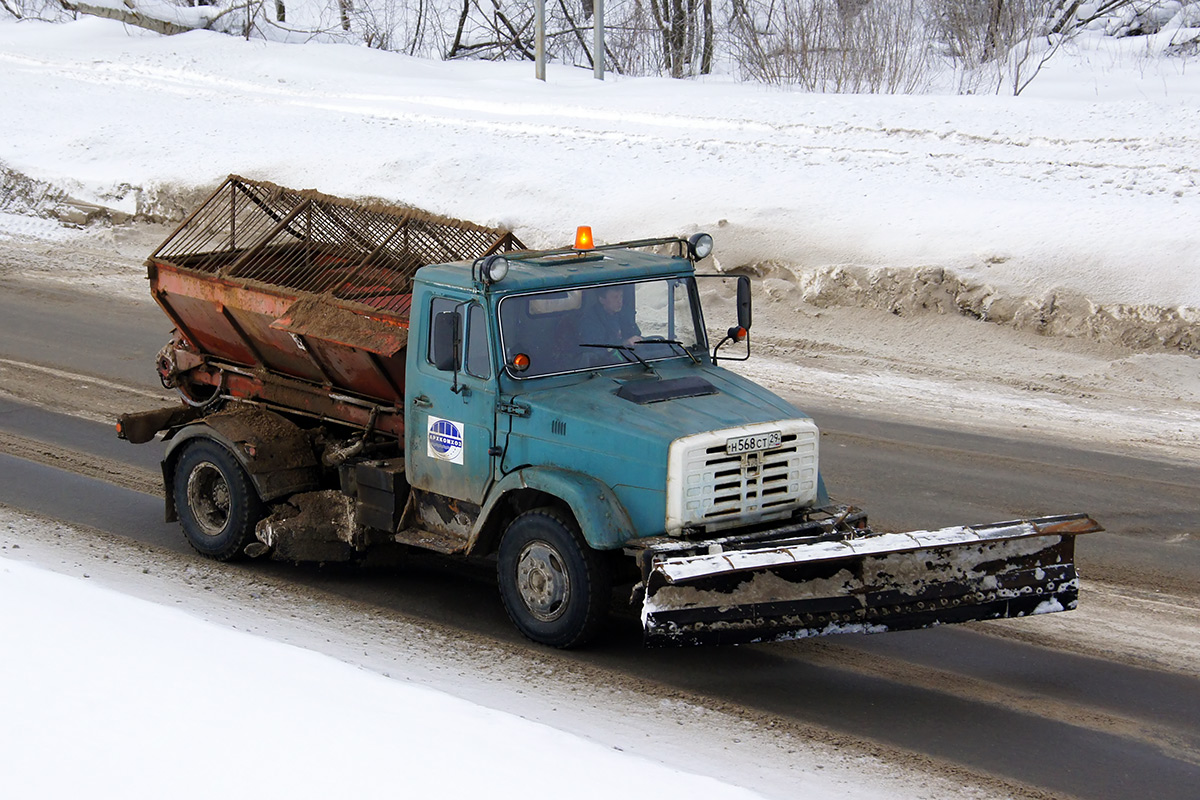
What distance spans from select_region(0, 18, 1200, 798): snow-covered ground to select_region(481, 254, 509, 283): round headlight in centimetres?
A: 219

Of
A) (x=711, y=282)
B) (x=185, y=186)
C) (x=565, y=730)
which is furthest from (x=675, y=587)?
(x=185, y=186)

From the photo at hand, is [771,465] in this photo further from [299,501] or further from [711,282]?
[711,282]

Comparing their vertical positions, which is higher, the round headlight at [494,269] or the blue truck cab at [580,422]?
the round headlight at [494,269]

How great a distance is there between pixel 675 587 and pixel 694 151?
14.6 meters

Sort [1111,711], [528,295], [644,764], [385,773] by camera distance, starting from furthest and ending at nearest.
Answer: [528,295], [1111,711], [644,764], [385,773]

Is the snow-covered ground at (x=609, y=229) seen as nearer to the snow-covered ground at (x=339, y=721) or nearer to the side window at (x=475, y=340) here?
the snow-covered ground at (x=339, y=721)

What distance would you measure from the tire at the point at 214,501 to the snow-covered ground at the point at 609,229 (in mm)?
787

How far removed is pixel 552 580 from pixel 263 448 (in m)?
2.56

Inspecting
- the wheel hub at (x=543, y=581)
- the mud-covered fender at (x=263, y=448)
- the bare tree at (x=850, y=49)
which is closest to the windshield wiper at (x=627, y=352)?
the wheel hub at (x=543, y=581)

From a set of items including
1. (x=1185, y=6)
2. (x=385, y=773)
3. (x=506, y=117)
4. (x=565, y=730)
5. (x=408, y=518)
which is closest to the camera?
(x=385, y=773)

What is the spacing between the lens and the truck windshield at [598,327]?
296 inches

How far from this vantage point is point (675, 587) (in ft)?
21.7

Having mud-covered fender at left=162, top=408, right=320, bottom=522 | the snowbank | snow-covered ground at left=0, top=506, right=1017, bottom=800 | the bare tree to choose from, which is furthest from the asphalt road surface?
the bare tree

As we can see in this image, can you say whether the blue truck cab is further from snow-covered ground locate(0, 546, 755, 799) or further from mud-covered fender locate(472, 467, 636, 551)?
snow-covered ground locate(0, 546, 755, 799)
